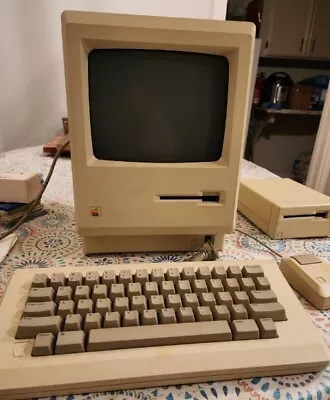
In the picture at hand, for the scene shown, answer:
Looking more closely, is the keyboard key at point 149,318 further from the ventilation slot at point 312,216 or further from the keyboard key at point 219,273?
the ventilation slot at point 312,216

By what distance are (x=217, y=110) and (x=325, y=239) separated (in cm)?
34

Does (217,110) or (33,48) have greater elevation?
(33,48)

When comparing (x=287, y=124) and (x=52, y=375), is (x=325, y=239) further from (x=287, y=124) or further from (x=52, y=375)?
(x=287, y=124)

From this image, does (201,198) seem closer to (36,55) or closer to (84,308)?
(84,308)

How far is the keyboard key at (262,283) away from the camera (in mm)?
389

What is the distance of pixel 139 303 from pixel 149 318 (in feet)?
0.08

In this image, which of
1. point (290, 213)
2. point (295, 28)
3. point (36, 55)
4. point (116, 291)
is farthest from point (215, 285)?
point (295, 28)

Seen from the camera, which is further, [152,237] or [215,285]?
[152,237]

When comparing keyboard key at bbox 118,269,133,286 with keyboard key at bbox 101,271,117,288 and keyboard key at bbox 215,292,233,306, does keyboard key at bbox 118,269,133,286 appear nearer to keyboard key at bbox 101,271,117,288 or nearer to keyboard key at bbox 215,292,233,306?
keyboard key at bbox 101,271,117,288

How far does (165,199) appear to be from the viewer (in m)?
0.50

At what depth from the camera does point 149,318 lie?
1.10 feet

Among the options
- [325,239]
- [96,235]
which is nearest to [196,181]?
[96,235]

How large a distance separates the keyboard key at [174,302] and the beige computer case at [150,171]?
6.4 inches

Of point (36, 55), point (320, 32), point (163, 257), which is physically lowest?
point (163, 257)
